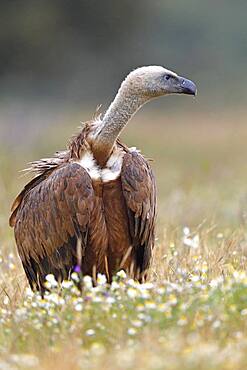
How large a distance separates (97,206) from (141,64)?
3126 centimetres

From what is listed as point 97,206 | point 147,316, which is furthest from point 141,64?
point 147,316

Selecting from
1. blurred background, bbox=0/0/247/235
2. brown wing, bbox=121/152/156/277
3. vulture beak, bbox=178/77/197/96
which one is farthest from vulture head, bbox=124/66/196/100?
blurred background, bbox=0/0/247/235

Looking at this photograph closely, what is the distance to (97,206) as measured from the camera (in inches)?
287

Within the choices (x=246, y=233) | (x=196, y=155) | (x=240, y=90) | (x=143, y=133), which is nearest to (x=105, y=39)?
(x=240, y=90)

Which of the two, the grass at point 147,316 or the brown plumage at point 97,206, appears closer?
the grass at point 147,316

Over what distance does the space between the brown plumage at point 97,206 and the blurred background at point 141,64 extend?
453 cm

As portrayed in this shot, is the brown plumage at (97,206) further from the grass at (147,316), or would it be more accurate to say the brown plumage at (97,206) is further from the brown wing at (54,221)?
the grass at (147,316)

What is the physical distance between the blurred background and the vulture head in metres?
4.67

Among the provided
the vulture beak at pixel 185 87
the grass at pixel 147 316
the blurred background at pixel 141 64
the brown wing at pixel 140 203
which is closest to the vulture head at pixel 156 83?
the vulture beak at pixel 185 87

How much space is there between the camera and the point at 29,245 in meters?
7.68

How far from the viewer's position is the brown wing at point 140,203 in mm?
7246

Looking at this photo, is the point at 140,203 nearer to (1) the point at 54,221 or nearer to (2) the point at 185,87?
(1) the point at 54,221

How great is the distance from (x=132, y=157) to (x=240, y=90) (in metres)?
29.3

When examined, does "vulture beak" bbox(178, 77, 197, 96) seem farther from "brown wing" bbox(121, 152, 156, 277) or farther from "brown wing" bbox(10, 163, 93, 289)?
"brown wing" bbox(10, 163, 93, 289)
